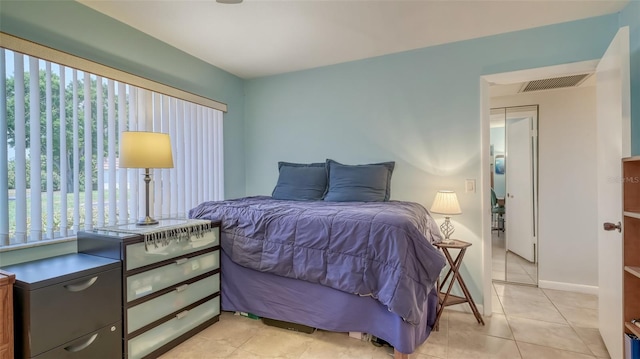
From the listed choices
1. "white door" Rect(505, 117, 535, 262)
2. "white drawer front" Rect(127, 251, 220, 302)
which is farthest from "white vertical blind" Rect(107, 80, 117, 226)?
"white door" Rect(505, 117, 535, 262)

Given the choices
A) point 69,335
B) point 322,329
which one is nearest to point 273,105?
point 322,329

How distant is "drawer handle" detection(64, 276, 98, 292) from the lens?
1.49 meters

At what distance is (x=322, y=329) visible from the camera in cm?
210

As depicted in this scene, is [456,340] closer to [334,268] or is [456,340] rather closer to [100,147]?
[334,268]

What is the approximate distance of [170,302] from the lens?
198 cm

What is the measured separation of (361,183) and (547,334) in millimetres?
1779

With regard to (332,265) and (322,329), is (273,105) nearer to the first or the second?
(332,265)

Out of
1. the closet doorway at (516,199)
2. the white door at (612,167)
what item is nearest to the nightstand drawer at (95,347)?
the white door at (612,167)

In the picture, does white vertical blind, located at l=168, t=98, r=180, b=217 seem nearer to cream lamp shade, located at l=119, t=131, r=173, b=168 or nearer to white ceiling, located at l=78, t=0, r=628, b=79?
white ceiling, located at l=78, t=0, r=628, b=79

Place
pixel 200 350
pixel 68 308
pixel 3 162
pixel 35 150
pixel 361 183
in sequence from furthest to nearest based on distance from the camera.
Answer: pixel 361 183 → pixel 200 350 → pixel 35 150 → pixel 3 162 → pixel 68 308

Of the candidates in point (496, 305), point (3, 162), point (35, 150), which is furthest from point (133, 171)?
point (496, 305)

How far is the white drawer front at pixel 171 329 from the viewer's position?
1778 millimetres

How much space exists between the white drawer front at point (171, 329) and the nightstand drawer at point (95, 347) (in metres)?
0.08

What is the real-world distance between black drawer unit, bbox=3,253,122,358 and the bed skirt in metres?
0.83
